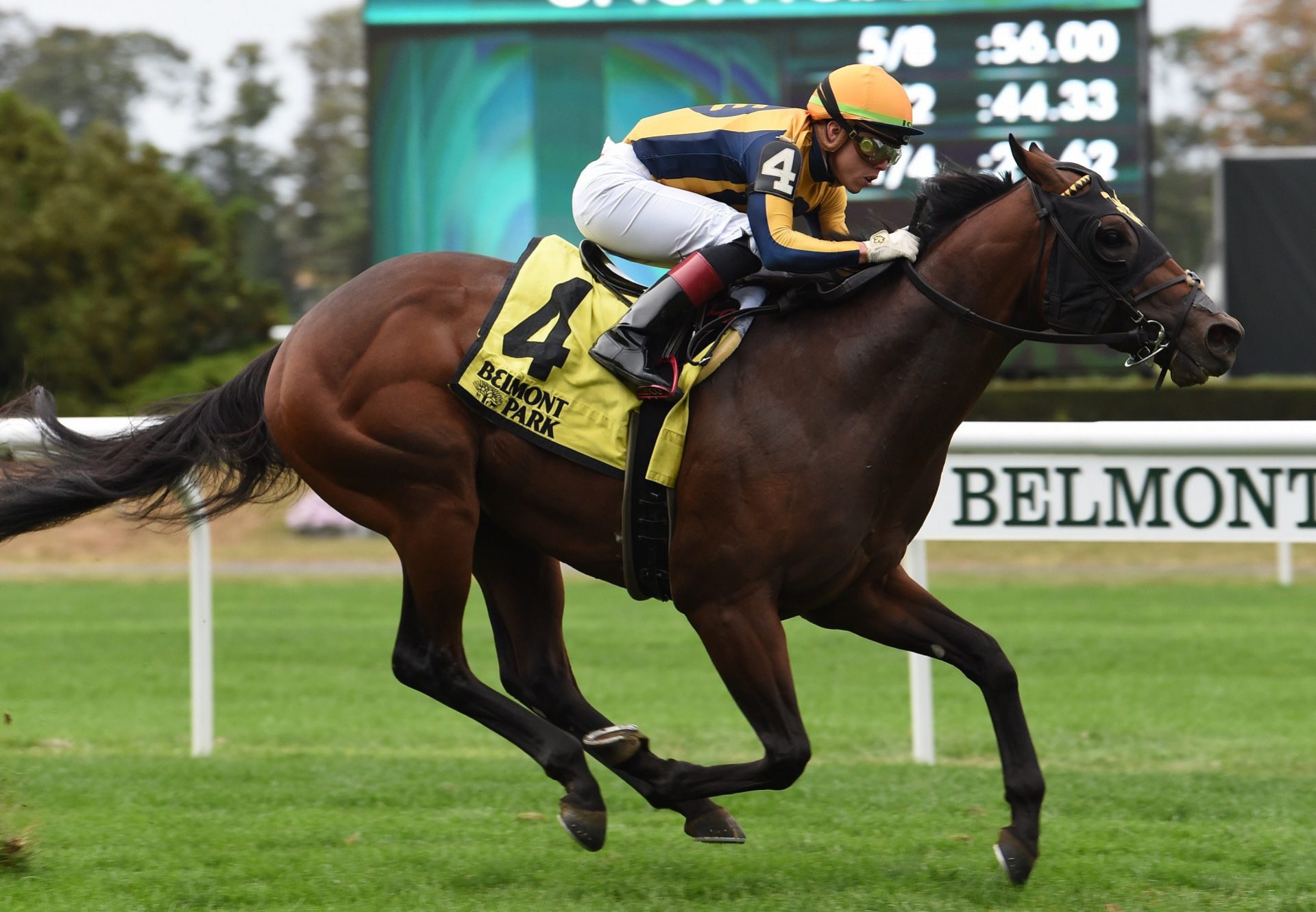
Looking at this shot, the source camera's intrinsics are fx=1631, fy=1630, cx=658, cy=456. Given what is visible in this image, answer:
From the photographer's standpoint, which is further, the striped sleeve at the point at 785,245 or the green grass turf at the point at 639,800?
the green grass turf at the point at 639,800

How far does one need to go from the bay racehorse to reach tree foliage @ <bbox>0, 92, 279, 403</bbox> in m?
15.0

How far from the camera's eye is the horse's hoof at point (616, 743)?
4027 millimetres

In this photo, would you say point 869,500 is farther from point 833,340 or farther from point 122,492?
point 122,492

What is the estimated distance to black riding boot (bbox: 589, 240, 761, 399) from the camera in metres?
3.86

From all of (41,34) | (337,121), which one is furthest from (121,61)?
(337,121)

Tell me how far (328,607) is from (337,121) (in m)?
38.2

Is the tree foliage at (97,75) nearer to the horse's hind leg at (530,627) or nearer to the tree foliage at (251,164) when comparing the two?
the tree foliage at (251,164)

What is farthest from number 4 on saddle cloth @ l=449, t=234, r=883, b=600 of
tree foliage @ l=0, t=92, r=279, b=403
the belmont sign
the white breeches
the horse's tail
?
tree foliage @ l=0, t=92, r=279, b=403

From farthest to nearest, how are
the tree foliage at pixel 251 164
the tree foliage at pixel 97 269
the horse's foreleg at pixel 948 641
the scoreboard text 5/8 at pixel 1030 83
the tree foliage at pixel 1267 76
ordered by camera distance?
the tree foliage at pixel 251 164 → the tree foliage at pixel 1267 76 → the tree foliage at pixel 97 269 → the scoreboard text 5/8 at pixel 1030 83 → the horse's foreleg at pixel 948 641

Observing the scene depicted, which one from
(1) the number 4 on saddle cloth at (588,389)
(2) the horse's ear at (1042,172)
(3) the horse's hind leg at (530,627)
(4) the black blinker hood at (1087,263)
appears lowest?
(3) the horse's hind leg at (530,627)

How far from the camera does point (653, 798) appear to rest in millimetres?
4035

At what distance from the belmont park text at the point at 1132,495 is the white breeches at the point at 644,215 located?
1694mm

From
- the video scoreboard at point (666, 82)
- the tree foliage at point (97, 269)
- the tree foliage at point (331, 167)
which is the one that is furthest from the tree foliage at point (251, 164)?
the video scoreboard at point (666, 82)

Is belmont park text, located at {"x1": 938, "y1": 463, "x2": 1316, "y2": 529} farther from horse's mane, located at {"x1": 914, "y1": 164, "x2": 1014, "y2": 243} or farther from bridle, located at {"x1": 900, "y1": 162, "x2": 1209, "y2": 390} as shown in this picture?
horse's mane, located at {"x1": 914, "y1": 164, "x2": 1014, "y2": 243}
